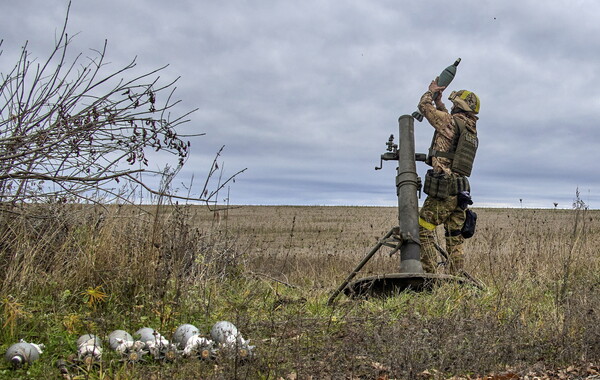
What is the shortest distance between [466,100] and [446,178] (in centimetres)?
138

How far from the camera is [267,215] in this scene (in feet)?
84.0

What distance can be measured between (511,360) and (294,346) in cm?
187

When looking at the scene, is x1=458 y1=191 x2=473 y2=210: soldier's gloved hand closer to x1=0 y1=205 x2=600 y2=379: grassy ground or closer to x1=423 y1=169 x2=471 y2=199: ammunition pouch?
x1=423 y1=169 x2=471 y2=199: ammunition pouch

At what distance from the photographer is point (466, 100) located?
870 cm

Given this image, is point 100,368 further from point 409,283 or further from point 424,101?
point 424,101

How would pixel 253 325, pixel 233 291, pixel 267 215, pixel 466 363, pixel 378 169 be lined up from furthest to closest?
1. pixel 267 215
2. pixel 378 169
3. pixel 233 291
4. pixel 253 325
5. pixel 466 363

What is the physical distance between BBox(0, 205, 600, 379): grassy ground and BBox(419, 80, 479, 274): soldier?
96 centimetres

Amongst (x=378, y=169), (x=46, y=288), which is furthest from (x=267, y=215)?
(x=46, y=288)

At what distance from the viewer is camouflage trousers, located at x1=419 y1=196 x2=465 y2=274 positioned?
8.13 metres

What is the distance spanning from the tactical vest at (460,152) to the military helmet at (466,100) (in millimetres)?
302

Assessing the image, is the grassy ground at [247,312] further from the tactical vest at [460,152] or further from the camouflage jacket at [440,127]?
the camouflage jacket at [440,127]

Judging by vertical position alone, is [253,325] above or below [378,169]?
→ below

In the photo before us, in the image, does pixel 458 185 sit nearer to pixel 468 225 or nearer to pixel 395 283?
pixel 468 225

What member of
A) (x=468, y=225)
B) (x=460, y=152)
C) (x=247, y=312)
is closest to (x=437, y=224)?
(x=468, y=225)
